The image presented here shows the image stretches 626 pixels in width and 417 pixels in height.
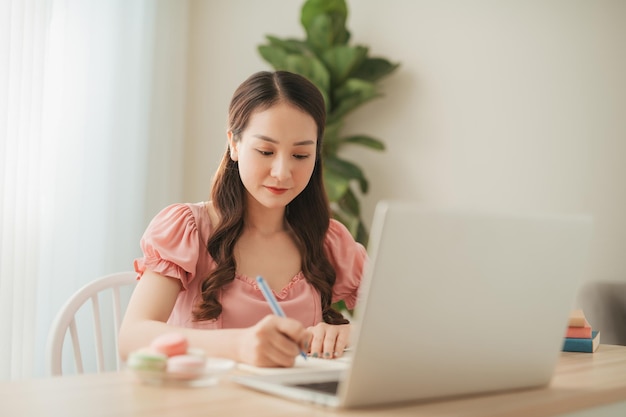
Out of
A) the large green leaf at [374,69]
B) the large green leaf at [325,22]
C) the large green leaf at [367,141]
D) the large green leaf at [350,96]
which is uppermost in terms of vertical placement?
the large green leaf at [325,22]

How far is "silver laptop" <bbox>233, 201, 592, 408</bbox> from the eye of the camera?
0.81 m

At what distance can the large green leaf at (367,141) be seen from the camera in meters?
3.07

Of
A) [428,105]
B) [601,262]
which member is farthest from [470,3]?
[601,262]

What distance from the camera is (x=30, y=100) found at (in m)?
2.56

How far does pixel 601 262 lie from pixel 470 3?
1.07 m

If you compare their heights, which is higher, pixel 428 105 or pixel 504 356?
pixel 428 105

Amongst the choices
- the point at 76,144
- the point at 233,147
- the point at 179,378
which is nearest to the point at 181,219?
the point at 233,147

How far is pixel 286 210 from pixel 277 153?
0.29 meters

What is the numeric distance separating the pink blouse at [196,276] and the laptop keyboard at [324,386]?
1.99 ft

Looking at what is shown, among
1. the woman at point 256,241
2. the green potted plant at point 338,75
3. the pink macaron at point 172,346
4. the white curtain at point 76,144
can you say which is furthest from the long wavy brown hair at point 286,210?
the green potted plant at point 338,75

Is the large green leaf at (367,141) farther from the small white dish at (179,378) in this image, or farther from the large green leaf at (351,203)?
the small white dish at (179,378)

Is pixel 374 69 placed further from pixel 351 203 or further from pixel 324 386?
pixel 324 386

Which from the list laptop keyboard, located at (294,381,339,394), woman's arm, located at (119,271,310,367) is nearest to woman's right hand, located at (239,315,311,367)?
woman's arm, located at (119,271,310,367)

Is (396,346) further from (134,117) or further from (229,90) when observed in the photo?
(229,90)
